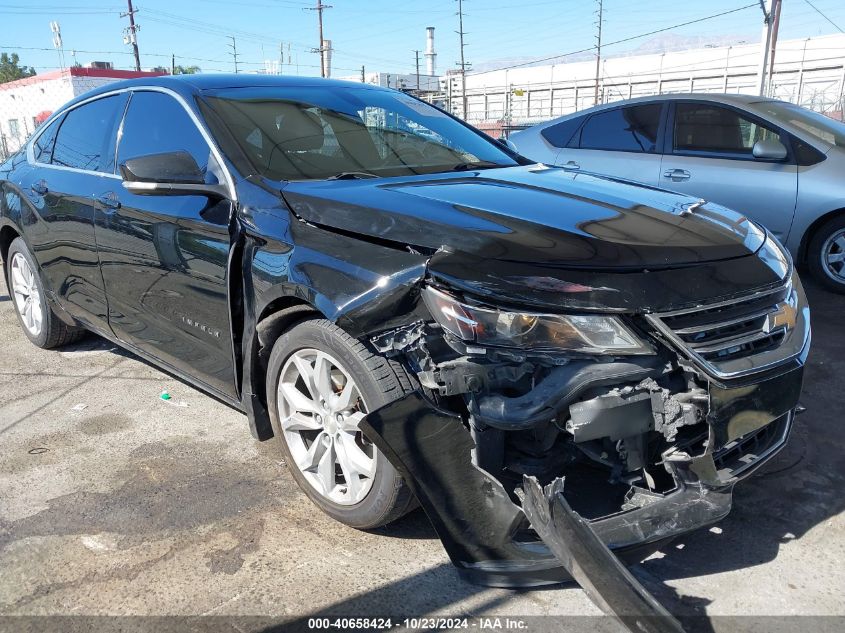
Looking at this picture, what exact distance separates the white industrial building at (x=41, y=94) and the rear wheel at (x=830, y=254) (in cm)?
3371

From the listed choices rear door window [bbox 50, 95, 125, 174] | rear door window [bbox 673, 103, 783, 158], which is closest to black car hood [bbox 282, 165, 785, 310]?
rear door window [bbox 50, 95, 125, 174]

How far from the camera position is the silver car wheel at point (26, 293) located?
188 inches

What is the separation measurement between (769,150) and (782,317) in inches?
147

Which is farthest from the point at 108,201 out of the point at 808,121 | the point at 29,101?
the point at 29,101

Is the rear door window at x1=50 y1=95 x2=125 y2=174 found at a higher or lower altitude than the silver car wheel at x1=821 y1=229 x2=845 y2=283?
higher

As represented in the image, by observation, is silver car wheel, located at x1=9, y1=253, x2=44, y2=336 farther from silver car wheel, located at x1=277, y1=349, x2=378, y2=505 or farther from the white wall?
the white wall

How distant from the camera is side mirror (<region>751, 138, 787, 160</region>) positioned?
5.55 m

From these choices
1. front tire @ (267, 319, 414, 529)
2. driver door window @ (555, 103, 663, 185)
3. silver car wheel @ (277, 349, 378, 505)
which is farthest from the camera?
driver door window @ (555, 103, 663, 185)

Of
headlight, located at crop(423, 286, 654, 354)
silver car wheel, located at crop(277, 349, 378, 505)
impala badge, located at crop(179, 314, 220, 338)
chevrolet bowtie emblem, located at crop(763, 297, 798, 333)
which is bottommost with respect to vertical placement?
silver car wheel, located at crop(277, 349, 378, 505)

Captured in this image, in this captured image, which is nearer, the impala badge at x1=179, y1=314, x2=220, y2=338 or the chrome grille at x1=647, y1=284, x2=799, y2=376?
the chrome grille at x1=647, y1=284, x2=799, y2=376

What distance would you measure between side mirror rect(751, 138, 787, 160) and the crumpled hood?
3.05 metres

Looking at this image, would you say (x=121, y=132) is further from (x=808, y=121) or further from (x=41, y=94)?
(x=41, y=94)

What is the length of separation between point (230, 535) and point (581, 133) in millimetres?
5197

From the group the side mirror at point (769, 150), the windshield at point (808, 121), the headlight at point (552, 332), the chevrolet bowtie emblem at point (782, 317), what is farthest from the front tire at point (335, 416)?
the windshield at point (808, 121)
